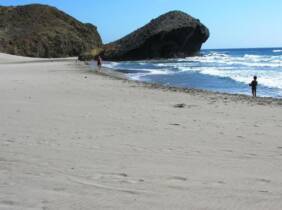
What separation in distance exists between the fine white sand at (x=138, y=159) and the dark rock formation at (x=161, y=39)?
65.0m

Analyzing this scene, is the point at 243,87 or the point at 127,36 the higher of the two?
the point at 127,36

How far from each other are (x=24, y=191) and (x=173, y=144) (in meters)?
2.88

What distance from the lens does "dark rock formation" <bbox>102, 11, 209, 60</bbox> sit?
2985 inches

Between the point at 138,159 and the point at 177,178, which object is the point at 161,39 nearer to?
the point at 138,159

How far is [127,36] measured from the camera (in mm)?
81562

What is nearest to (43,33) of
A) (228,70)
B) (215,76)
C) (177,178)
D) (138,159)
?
(228,70)

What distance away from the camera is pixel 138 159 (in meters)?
6.18

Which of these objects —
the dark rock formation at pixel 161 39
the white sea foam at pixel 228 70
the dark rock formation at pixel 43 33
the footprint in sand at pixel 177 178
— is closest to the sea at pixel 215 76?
the white sea foam at pixel 228 70

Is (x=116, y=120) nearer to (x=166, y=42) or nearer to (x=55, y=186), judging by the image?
(x=55, y=186)

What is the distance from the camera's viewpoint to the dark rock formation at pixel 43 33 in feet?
281

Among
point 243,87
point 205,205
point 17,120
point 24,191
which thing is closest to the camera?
point 205,205

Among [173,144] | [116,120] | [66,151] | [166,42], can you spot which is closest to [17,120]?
[116,120]

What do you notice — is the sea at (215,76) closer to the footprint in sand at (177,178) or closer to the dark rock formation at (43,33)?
the footprint in sand at (177,178)

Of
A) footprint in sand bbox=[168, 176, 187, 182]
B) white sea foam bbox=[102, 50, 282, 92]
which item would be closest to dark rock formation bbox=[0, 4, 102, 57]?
white sea foam bbox=[102, 50, 282, 92]
